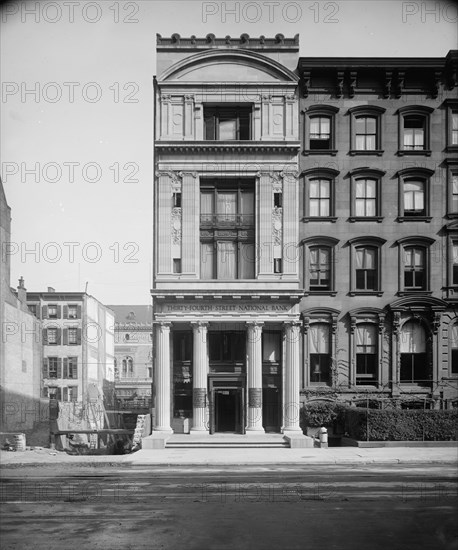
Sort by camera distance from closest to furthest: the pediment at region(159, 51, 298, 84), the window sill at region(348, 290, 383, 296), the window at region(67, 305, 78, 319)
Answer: the window sill at region(348, 290, 383, 296) < the pediment at region(159, 51, 298, 84) < the window at region(67, 305, 78, 319)

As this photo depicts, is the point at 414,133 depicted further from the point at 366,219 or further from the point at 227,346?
the point at 227,346

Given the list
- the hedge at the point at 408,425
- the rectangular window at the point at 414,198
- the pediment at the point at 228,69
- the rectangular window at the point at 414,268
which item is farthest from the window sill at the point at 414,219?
the pediment at the point at 228,69

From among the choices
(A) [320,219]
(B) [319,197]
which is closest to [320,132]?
(B) [319,197]

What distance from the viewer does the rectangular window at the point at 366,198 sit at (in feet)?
78.5

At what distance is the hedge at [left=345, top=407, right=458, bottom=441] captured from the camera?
945 inches

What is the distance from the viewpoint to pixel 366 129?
24406 millimetres

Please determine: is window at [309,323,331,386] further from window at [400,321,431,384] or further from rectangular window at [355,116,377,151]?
rectangular window at [355,116,377,151]

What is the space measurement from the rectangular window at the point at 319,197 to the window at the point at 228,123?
3894 millimetres

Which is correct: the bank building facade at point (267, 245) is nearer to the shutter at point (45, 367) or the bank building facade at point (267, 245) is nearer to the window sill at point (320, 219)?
the window sill at point (320, 219)

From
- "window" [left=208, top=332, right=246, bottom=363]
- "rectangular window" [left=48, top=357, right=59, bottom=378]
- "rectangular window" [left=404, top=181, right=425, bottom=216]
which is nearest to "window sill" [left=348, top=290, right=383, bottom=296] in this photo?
"rectangular window" [left=404, top=181, right=425, bottom=216]

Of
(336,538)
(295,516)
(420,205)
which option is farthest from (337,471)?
(420,205)

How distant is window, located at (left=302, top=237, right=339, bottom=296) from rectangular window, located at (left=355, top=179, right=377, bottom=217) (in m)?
1.95

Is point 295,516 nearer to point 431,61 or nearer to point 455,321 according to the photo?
point 455,321

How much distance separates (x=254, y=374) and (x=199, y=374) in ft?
7.70
